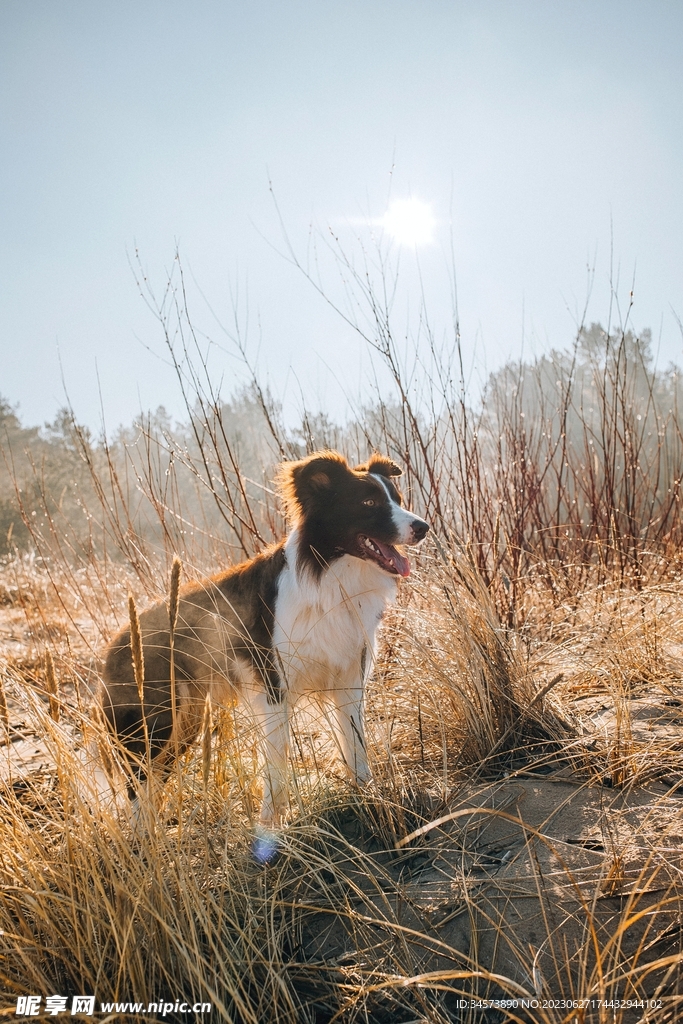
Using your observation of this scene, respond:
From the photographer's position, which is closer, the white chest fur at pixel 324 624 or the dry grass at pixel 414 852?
the dry grass at pixel 414 852

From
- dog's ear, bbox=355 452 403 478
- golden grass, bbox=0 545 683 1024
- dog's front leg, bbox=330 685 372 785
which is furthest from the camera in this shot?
dog's ear, bbox=355 452 403 478

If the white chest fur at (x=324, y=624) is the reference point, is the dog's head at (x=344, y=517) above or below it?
above

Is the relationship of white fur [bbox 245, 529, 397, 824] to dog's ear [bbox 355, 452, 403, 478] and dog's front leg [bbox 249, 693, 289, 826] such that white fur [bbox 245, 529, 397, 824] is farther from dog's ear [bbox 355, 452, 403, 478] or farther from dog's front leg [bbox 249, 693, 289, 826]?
dog's ear [bbox 355, 452, 403, 478]

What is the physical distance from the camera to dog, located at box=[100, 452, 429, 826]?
280 cm

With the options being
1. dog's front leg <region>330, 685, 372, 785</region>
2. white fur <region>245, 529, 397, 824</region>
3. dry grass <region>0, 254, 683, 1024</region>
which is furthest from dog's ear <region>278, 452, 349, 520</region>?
dog's front leg <region>330, 685, 372, 785</region>

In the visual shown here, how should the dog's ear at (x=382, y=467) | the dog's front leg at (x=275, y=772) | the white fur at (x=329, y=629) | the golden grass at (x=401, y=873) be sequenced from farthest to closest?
1. the dog's ear at (x=382, y=467)
2. the white fur at (x=329, y=629)
3. the dog's front leg at (x=275, y=772)
4. the golden grass at (x=401, y=873)

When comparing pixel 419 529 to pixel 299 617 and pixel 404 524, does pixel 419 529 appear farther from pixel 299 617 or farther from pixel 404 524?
pixel 299 617

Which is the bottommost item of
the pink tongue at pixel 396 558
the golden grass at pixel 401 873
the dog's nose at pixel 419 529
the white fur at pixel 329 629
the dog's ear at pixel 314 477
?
the golden grass at pixel 401 873

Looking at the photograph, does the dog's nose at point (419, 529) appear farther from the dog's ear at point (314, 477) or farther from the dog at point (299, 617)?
the dog's ear at point (314, 477)

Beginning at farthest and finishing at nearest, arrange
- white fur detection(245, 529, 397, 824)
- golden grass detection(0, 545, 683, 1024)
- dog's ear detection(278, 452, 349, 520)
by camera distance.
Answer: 1. dog's ear detection(278, 452, 349, 520)
2. white fur detection(245, 529, 397, 824)
3. golden grass detection(0, 545, 683, 1024)

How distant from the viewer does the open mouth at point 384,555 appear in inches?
112

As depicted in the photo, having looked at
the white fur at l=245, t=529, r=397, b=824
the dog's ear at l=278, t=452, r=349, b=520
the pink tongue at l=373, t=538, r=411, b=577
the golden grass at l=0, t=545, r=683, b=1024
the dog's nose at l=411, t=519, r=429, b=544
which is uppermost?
the dog's ear at l=278, t=452, r=349, b=520

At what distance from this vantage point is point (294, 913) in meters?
1.76

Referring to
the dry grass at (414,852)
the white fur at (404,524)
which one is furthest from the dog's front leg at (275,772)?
the white fur at (404,524)
